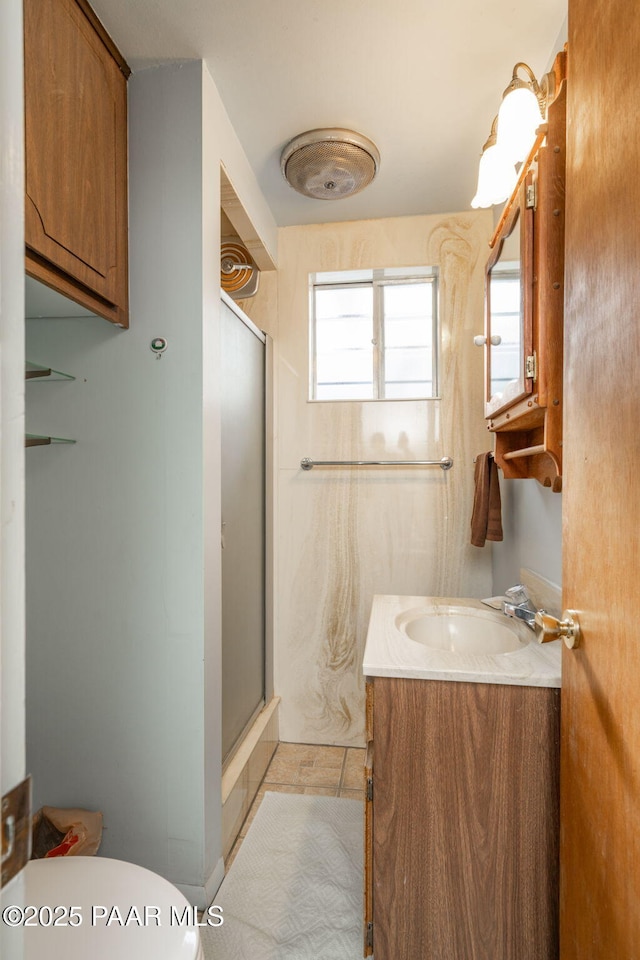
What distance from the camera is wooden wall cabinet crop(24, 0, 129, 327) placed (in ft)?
3.68

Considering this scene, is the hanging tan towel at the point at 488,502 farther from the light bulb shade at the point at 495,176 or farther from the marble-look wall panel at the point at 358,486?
the light bulb shade at the point at 495,176

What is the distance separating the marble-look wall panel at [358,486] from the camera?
91.2 inches

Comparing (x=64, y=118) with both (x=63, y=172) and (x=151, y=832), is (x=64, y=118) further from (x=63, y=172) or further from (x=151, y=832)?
(x=151, y=832)

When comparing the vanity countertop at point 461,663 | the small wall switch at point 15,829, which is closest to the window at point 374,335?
the vanity countertop at point 461,663

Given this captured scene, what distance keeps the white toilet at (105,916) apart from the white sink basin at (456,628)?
0.92 metres

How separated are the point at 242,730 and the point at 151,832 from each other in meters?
0.58

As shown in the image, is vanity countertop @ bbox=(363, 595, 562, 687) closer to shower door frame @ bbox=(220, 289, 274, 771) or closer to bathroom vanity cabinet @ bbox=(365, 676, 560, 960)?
bathroom vanity cabinet @ bbox=(365, 676, 560, 960)

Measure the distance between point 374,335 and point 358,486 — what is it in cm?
73

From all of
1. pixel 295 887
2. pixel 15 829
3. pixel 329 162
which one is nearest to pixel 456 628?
pixel 295 887

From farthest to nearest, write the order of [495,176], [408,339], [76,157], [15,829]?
[408,339] < [495,176] < [76,157] < [15,829]

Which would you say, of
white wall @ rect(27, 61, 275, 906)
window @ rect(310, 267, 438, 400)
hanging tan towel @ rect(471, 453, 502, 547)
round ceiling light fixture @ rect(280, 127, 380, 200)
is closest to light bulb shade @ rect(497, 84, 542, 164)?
round ceiling light fixture @ rect(280, 127, 380, 200)

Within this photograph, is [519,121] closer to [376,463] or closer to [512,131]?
[512,131]

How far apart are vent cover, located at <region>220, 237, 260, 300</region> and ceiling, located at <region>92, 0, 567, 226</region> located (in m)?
0.42

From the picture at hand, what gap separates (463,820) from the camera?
3.84ft
